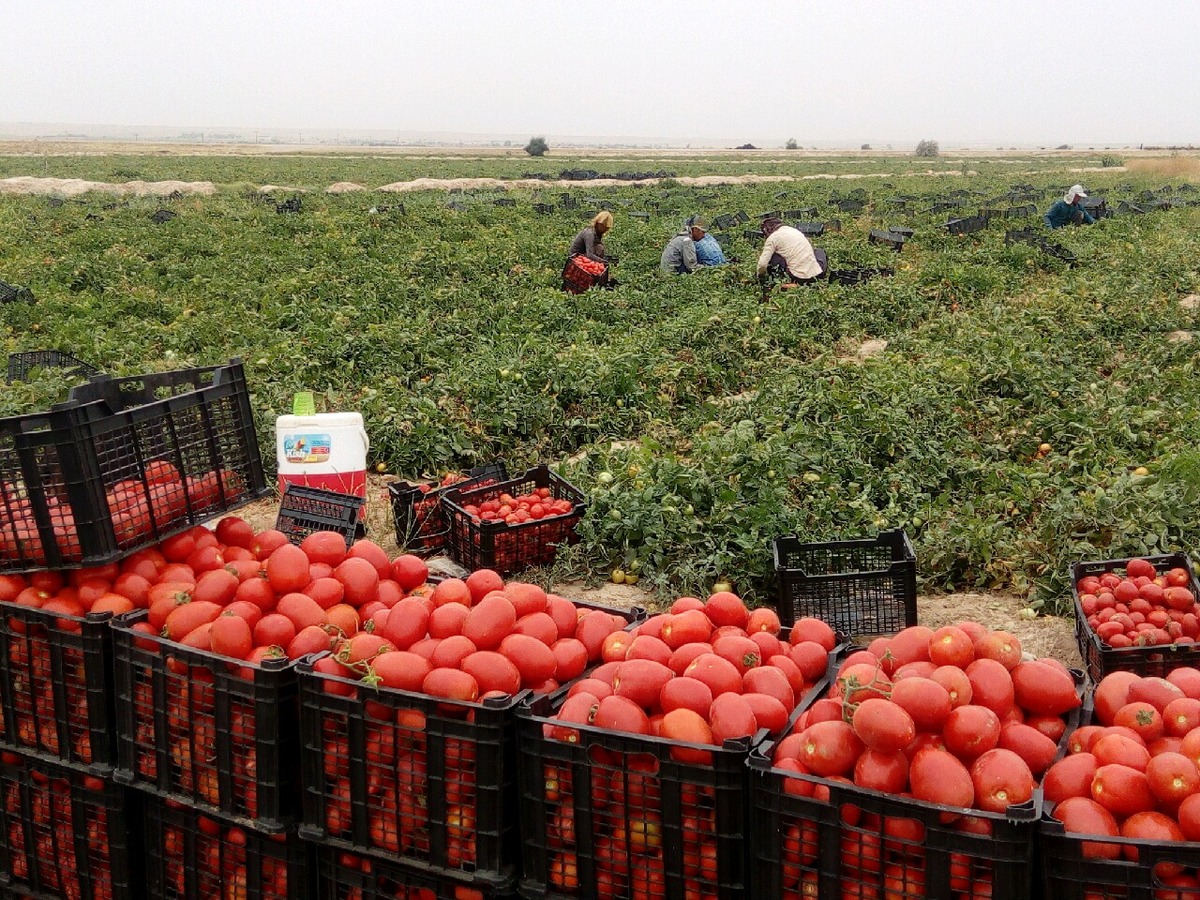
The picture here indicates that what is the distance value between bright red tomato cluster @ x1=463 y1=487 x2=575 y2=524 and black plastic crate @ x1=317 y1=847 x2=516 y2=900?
2964mm

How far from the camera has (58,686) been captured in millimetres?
3348

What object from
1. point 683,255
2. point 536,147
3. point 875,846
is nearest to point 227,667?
Result: point 875,846

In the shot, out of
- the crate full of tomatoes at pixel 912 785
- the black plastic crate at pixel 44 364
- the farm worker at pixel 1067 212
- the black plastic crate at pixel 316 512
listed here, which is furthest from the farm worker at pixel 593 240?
the crate full of tomatoes at pixel 912 785

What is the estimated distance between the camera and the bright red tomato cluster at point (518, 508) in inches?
236

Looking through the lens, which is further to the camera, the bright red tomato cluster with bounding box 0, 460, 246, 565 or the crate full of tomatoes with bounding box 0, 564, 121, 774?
the bright red tomato cluster with bounding box 0, 460, 246, 565

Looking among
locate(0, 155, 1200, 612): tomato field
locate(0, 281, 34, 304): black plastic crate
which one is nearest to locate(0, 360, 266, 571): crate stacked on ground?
locate(0, 155, 1200, 612): tomato field

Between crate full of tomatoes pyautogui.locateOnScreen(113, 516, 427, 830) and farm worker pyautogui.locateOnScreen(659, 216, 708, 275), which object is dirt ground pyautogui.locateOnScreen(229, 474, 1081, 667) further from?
farm worker pyautogui.locateOnScreen(659, 216, 708, 275)

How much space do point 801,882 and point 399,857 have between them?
1.08m

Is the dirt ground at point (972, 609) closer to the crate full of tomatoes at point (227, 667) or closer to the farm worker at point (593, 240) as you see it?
the crate full of tomatoes at point (227, 667)

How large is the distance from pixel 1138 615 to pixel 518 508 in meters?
3.24

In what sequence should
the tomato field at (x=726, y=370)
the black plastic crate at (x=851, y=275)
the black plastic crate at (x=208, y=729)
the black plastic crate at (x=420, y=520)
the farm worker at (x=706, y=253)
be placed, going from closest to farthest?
the black plastic crate at (x=208, y=729)
the tomato field at (x=726, y=370)
the black plastic crate at (x=420, y=520)
the black plastic crate at (x=851, y=275)
the farm worker at (x=706, y=253)

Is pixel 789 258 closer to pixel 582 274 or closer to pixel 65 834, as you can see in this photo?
pixel 582 274

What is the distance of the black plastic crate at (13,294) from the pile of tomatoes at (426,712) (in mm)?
12592

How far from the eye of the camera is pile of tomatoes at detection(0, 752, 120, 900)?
338cm
